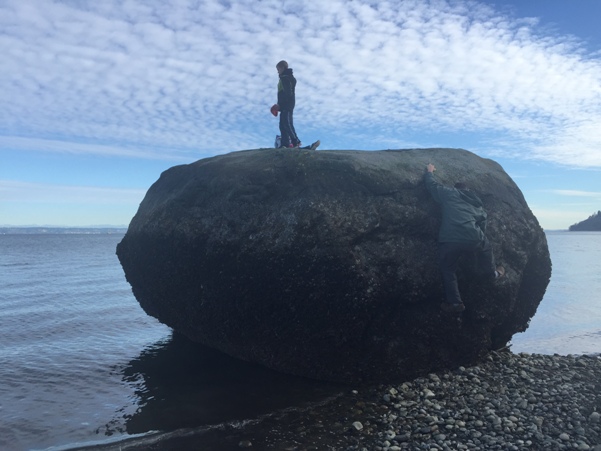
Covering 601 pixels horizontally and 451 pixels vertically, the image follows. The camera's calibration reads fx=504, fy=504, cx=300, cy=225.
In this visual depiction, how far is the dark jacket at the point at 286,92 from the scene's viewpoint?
12977 millimetres

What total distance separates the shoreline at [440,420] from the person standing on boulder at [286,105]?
6.65 m

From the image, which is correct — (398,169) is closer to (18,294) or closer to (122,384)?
(122,384)

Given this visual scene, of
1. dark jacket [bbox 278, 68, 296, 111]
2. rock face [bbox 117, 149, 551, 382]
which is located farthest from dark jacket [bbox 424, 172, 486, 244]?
dark jacket [bbox 278, 68, 296, 111]

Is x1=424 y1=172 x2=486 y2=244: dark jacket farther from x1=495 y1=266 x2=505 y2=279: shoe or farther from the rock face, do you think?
x1=495 y1=266 x2=505 y2=279: shoe

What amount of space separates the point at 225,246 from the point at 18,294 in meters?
17.4

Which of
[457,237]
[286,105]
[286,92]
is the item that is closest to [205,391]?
[457,237]

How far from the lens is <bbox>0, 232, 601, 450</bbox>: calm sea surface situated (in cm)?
870

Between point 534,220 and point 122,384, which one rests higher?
point 534,220

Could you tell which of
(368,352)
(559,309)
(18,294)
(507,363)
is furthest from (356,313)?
(18,294)

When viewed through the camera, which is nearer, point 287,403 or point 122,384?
point 287,403

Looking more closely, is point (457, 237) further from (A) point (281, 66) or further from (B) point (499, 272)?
(A) point (281, 66)

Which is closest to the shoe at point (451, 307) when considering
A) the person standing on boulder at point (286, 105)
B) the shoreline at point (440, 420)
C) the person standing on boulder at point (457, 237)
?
the person standing on boulder at point (457, 237)

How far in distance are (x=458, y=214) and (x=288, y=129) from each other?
5.46 metres

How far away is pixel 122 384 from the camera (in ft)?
35.1
